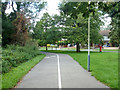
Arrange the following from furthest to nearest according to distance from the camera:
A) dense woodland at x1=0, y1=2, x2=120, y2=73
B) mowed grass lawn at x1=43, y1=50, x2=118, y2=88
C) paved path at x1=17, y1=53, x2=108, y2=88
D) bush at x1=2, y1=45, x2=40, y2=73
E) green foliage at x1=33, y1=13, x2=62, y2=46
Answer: green foliage at x1=33, y1=13, x2=62, y2=46
dense woodland at x1=0, y1=2, x2=120, y2=73
bush at x1=2, y1=45, x2=40, y2=73
mowed grass lawn at x1=43, y1=50, x2=118, y2=88
paved path at x1=17, y1=53, x2=108, y2=88

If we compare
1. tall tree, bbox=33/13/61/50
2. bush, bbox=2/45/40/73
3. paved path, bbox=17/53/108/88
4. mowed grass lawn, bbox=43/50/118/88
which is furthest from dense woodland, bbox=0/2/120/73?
paved path, bbox=17/53/108/88

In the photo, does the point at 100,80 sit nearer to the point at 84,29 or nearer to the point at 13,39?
the point at 13,39

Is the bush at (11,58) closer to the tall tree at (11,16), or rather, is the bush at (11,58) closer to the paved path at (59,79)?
A: the paved path at (59,79)

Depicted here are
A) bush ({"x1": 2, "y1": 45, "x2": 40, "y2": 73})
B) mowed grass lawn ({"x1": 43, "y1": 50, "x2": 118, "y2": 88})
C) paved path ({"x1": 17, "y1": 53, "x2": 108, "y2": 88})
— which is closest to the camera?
paved path ({"x1": 17, "y1": 53, "x2": 108, "y2": 88})

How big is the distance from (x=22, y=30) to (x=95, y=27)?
14.8m

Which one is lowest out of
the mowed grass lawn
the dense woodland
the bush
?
the mowed grass lawn

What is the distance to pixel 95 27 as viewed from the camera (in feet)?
89.7

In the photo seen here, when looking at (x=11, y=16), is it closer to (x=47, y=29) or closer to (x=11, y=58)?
(x=47, y=29)

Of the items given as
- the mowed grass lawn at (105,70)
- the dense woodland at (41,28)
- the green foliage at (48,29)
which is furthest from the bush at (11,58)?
the green foliage at (48,29)

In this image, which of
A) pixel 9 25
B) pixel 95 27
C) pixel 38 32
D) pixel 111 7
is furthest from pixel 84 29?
pixel 111 7

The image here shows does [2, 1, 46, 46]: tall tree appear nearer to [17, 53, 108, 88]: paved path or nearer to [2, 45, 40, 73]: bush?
[2, 45, 40, 73]: bush

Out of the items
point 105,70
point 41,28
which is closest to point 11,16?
point 41,28

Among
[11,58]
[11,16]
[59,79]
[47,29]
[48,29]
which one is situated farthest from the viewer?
[47,29]

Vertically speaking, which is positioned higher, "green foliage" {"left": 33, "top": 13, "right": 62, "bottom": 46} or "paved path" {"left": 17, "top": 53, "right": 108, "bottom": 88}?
"green foliage" {"left": 33, "top": 13, "right": 62, "bottom": 46}
